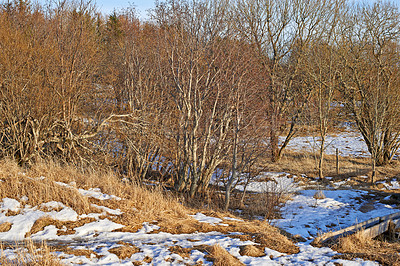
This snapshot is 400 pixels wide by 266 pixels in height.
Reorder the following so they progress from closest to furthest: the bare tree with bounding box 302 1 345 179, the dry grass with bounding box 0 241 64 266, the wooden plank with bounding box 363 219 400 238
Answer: the dry grass with bounding box 0 241 64 266, the wooden plank with bounding box 363 219 400 238, the bare tree with bounding box 302 1 345 179

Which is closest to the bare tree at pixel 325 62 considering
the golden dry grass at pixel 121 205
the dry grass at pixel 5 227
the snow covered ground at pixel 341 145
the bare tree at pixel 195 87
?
the snow covered ground at pixel 341 145

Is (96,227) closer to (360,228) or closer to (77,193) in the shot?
(77,193)

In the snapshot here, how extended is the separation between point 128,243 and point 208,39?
6.13m

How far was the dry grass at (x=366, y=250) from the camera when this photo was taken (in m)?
4.21

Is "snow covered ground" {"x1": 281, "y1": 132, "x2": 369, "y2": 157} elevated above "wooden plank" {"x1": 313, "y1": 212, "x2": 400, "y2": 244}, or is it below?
above

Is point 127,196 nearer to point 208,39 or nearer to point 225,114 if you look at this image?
point 225,114

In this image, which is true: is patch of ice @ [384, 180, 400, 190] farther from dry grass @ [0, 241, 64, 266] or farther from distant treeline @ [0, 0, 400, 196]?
dry grass @ [0, 241, 64, 266]

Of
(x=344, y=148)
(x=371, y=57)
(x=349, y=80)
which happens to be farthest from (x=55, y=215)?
(x=344, y=148)

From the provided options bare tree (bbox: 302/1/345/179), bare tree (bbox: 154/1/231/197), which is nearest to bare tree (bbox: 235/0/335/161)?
bare tree (bbox: 302/1/345/179)

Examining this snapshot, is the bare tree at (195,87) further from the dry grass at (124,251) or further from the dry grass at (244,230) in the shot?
the dry grass at (124,251)

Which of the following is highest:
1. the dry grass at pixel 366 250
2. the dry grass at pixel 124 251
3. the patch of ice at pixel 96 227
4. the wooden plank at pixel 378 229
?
the dry grass at pixel 124 251

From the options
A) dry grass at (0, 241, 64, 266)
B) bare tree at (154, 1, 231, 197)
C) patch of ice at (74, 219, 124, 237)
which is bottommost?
patch of ice at (74, 219, 124, 237)

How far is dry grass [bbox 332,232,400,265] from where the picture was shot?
13.8ft

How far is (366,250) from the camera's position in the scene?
4.89 metres
